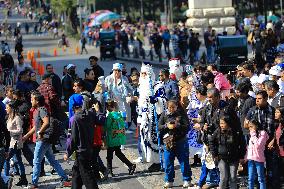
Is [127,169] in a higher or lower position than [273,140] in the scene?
lower

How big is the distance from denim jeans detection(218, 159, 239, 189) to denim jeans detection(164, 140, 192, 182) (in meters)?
1.41

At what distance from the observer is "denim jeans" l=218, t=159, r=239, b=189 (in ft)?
42.4

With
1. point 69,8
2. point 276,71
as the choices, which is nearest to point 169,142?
point 276,71

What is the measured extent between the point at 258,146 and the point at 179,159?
6.26 feet

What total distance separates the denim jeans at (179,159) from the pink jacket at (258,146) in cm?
163

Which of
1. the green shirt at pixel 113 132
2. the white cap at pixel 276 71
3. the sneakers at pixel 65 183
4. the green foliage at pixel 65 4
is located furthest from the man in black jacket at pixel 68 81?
the green foliage at pixel 65 4

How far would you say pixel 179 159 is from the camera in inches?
566

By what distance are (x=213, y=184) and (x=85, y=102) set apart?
2.57 meters

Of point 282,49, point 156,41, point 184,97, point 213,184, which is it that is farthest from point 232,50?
point 213,184

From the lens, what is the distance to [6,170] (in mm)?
15617

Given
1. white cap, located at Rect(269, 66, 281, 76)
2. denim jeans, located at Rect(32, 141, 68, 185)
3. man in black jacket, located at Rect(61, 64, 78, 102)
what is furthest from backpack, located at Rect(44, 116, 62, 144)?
man in black jacket, located at Rect(61, 64, 78, 102)

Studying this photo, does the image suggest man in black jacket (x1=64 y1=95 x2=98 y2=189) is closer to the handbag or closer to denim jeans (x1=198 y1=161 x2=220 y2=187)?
the handbag

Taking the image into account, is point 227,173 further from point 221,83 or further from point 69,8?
point 69,8

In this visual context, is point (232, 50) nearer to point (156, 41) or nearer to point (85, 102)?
point (156, 41)
